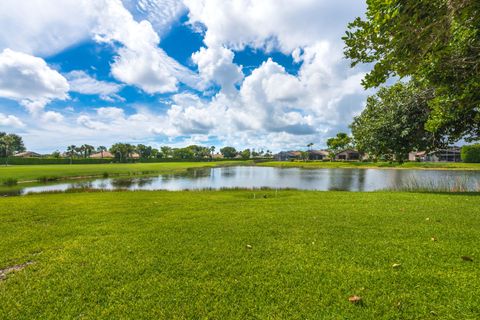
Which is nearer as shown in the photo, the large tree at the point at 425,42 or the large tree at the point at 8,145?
the large tree at the point at 425,42

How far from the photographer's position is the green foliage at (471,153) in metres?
61.5

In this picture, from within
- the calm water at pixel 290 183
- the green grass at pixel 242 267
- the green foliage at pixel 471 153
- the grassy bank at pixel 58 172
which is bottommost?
the calm water at pixel 290 183

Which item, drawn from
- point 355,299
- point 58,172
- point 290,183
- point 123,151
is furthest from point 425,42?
point 123,151

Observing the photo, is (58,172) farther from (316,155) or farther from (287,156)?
(287,156)

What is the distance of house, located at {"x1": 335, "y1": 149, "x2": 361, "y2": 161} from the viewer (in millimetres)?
98875

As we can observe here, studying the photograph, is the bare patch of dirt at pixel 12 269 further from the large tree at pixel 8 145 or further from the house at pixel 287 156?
the house at pixel 287 156

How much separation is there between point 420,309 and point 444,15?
4377 millimetres

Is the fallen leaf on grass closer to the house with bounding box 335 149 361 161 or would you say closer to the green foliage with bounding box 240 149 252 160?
the house with bounding box 335 149 361 161

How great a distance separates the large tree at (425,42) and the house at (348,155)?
337 ft

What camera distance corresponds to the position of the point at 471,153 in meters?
62.2

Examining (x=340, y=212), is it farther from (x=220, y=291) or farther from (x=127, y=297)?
(x=127, y=297)

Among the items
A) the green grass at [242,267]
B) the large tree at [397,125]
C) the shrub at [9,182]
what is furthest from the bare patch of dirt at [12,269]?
the shrub at [9,182]

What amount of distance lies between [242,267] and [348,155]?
107577 millimetres

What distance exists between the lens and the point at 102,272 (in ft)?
13.2
